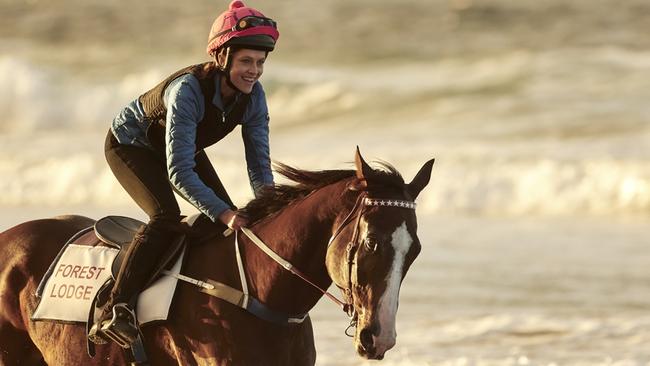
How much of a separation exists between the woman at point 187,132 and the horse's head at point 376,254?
703 mm

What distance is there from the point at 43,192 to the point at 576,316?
13661 mm

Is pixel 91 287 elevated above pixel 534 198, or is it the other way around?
pixel 534 198

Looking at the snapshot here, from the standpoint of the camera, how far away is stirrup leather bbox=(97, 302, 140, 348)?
5.46m

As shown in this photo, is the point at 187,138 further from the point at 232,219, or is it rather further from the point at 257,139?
the point at 257,139

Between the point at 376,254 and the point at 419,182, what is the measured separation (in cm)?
45

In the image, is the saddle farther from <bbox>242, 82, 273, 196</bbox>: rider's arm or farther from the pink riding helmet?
the pink riding helmet

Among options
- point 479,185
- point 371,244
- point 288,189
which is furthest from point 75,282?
point 479,185

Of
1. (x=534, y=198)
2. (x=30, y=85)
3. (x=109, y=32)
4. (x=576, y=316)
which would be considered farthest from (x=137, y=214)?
(x=109, y=32)

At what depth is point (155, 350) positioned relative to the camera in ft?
18.3

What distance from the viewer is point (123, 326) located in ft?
17.9

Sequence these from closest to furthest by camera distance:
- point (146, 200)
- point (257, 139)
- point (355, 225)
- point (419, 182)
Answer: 1. point (355, 225)
2. point (419, 182)
3. point (146, 200)
4. point (257, 139)

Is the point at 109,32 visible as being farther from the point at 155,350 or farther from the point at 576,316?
the point at 155,350

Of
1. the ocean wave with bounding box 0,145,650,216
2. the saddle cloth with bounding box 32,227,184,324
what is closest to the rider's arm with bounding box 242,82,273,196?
the saddle cloth with bounding box 32,227,184,324

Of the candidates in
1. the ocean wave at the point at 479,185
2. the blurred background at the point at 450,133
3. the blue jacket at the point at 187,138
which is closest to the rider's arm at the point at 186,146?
the blue jacket at the point at 187,138
